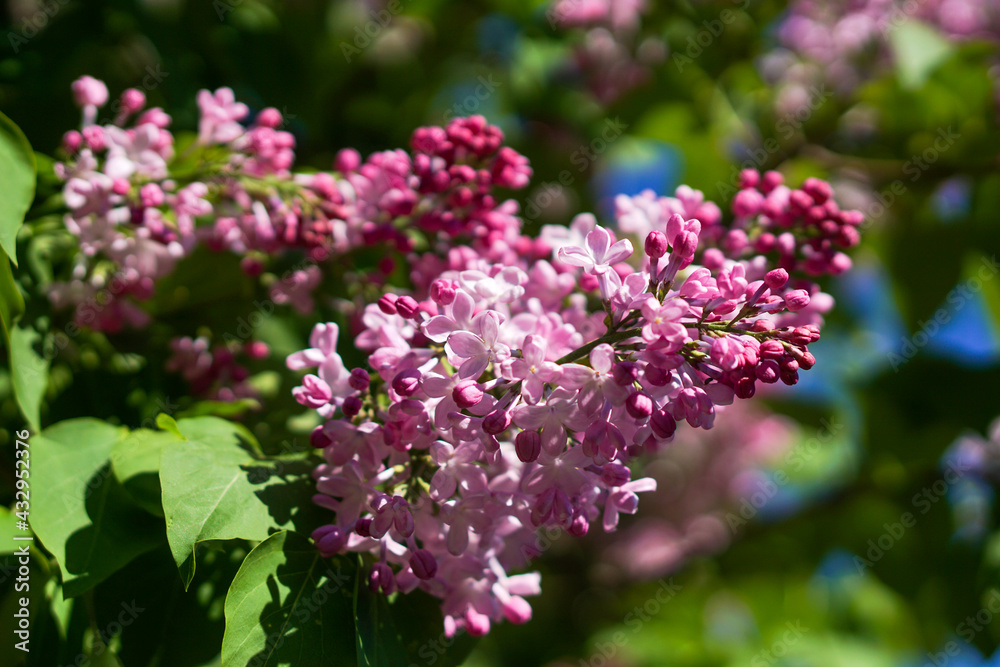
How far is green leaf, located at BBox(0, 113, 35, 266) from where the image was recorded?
1197 mm

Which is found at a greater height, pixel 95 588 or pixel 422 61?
pixel 422 61

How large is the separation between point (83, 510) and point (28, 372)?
0.32 metres

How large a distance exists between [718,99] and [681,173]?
414 mm

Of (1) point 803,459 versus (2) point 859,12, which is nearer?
(2) point 859,12

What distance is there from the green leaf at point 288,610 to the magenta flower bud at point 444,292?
1.37 ft

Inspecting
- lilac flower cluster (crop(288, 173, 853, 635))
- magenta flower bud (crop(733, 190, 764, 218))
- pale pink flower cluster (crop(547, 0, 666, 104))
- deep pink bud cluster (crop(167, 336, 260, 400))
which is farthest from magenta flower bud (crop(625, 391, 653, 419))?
pale pink flower cluster (crop(547, 0, 666, 104))

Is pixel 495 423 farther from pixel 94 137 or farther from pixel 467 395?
pixel 94 137

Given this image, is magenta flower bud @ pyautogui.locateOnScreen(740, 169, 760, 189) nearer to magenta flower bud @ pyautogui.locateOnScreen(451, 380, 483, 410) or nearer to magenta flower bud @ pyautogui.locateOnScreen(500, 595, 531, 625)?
magenta flower bud @ pyautogui.locateOnScreen(451, 380, 483, 410)

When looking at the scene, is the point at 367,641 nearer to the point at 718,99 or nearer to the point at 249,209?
the point at 249,209

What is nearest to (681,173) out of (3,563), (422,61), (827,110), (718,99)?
(718,99)

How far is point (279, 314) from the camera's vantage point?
183 cm

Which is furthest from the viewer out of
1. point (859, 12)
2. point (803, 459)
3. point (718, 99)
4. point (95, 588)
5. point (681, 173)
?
point (803, 459)

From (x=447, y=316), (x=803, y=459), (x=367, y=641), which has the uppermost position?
(x=447, y=316)

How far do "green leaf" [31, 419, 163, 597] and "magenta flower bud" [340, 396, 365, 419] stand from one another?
391 mm
